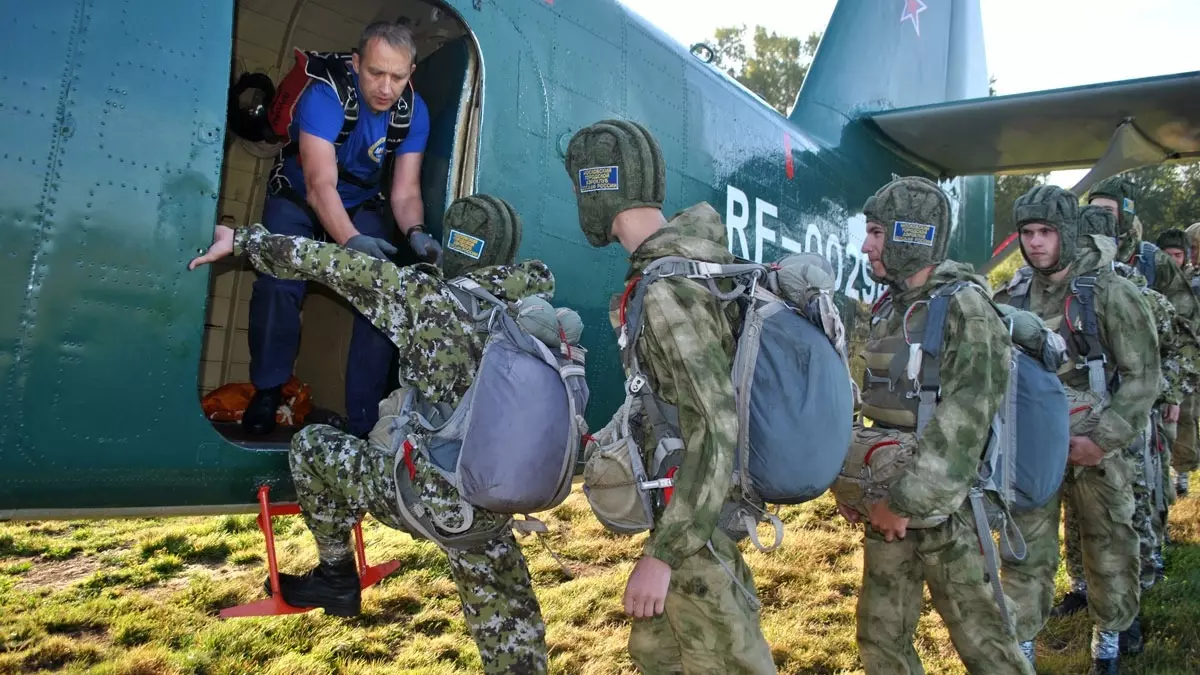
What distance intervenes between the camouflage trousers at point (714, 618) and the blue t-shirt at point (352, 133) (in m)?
1.98

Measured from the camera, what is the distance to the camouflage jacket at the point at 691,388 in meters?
1.91

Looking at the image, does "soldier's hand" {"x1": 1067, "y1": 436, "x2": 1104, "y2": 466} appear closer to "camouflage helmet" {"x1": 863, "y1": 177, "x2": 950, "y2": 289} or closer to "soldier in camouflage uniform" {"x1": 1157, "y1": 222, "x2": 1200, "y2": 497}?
"camouflage helmet" {"x1": 863, "y1": 177, "x2": 950, "y2": 289}

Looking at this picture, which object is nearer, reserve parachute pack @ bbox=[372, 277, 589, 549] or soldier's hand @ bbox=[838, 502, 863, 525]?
reserve parachute pack @ bbox=[372, 277, 589, 549]

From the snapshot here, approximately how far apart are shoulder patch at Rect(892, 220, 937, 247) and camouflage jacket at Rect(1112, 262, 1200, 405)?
2539mm

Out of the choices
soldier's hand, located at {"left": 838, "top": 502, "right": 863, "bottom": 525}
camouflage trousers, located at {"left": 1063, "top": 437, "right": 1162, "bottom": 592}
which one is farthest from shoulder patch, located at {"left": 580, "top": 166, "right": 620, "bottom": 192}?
camouflage trousers, located at {"left": 1063, "top": 437, "right": 1162, "bottom": 592}

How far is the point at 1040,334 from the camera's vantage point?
9.53 ft

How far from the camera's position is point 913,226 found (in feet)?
9.36

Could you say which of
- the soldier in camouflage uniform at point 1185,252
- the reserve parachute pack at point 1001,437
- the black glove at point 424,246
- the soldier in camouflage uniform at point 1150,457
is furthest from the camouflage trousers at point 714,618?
the soldier in camouflage uniform at point 1185,252

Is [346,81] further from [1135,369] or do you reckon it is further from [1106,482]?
[1106,482]

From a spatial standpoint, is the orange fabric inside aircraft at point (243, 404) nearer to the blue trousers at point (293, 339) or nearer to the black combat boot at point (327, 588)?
the blue trousers at point (293, 339)

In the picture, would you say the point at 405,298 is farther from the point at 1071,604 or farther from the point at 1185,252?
the point at 1185,252

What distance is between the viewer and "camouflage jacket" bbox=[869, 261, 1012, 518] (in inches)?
94.0

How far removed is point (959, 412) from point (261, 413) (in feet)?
7.93

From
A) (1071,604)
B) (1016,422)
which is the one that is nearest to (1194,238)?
(1071,604)
